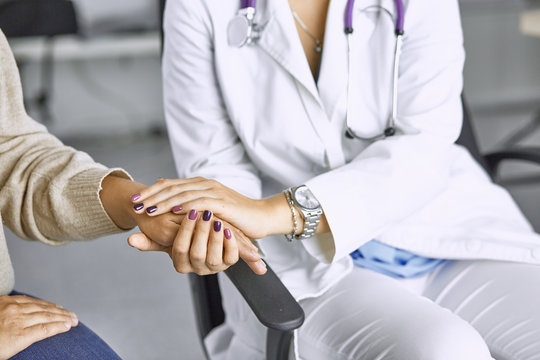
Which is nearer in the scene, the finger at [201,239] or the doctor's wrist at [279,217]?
the finger at [201,239]

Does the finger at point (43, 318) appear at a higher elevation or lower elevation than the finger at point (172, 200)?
lower

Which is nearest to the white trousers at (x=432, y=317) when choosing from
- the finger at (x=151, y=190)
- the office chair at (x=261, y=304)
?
the office chair at (x=261, y=304)

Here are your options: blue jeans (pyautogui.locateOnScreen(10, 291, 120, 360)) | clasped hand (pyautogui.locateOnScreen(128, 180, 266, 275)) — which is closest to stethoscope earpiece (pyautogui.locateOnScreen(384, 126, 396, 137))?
clasped hand (pyautogui.locateOnScreen(128, 180, 266, 275))

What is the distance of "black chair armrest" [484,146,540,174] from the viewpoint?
1.39 meters

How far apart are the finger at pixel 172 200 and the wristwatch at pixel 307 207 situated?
152mm

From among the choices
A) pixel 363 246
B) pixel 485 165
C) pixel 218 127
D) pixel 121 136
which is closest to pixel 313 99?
pixel 218 127

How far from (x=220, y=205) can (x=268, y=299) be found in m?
0.19

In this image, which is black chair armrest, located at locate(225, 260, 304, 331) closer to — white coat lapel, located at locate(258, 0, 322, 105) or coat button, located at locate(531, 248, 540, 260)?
white coat lapel, located at locate(258, 0, 322, 105)

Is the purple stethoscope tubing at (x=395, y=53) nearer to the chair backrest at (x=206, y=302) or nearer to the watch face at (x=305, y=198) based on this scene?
the watch face at (x=305, y=198)

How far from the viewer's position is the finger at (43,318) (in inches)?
32.9

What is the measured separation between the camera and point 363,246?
45.8 inches

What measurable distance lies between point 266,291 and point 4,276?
16.0 inches

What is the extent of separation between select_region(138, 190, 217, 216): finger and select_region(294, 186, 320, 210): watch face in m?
0.15

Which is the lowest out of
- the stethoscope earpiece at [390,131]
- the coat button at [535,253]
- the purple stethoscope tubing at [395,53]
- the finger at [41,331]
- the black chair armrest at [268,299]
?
the coat button at [535,253]
